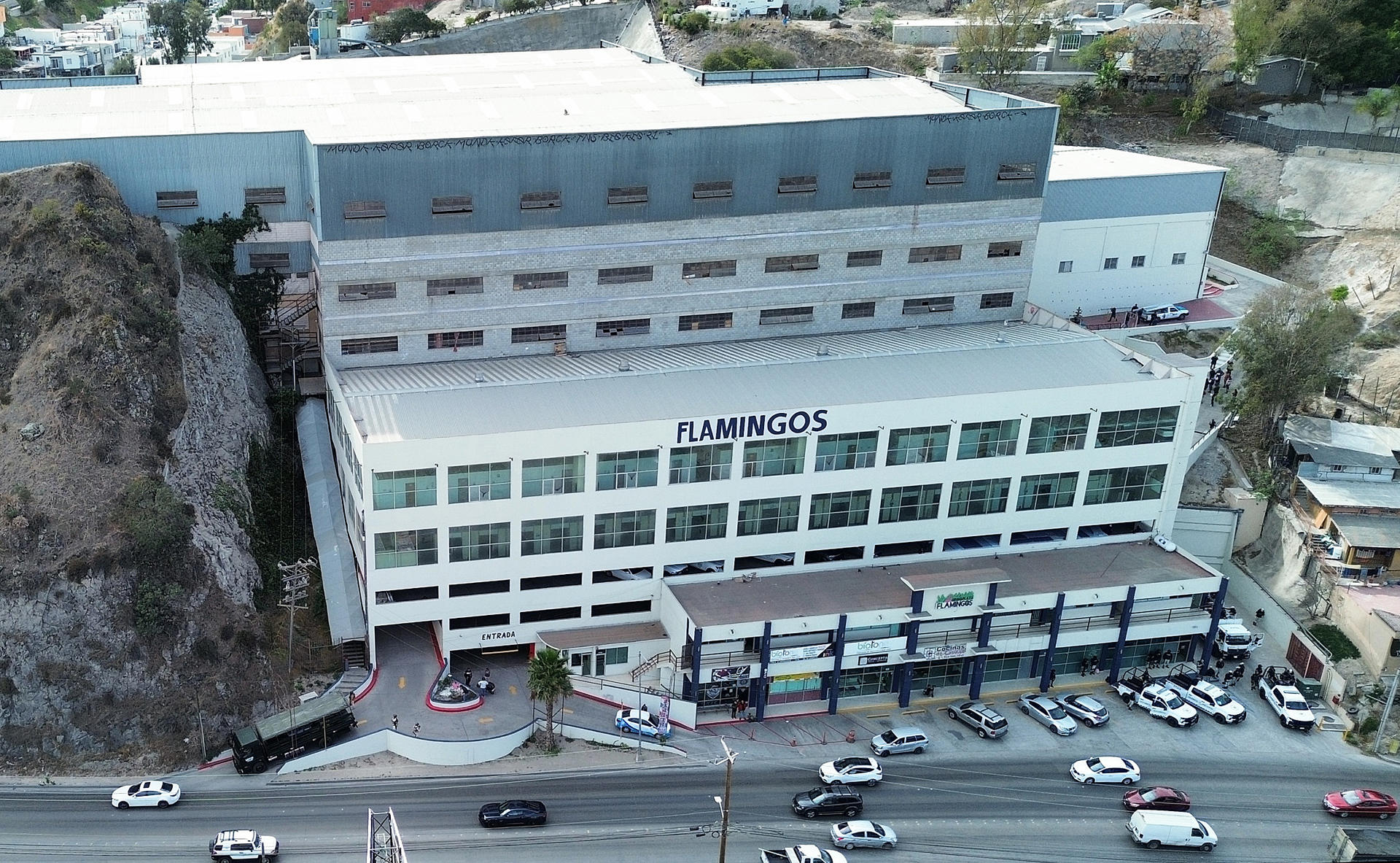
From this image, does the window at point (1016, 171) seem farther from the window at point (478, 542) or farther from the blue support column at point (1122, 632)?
the window at point (478, 542)

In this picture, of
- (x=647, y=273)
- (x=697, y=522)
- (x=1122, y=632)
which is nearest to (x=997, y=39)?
(x=647, y=273)

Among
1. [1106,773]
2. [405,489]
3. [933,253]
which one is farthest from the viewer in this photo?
[933,253]

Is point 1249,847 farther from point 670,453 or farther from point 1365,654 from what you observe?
point 670,453

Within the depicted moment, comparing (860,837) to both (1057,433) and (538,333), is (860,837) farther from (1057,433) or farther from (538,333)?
(538,333)

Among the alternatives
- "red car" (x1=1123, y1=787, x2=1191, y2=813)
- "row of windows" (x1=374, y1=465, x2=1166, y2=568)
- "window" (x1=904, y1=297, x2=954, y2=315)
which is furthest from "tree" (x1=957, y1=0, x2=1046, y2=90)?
"red car" (x1=1123, y1=787, x2=1191, y2=813)

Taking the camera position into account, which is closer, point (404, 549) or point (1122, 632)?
point (404, 549)

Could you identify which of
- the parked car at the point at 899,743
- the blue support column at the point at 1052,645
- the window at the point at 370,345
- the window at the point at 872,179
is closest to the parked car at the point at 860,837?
the parked car at the point at 899,743

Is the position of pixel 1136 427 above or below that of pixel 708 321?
below

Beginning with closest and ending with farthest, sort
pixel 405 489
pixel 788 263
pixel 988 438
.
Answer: pixel 405 489, pixel 988 438, pixel 788 263

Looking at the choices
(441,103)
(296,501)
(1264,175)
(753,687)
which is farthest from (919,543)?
(1264,175)
